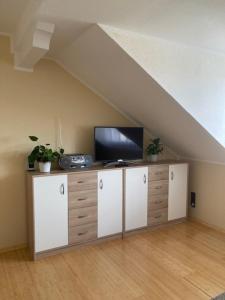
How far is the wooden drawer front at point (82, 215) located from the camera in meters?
2.92

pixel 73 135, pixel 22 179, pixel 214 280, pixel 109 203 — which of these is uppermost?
pixel 73 135

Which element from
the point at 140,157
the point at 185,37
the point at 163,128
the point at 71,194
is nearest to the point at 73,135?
the point at 71,194

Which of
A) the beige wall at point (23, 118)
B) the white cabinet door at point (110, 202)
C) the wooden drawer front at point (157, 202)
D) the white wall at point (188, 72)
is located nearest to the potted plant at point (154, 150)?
the wooden drawer front at point (157, 202)

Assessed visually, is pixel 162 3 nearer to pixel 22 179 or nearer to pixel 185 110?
pixel 185 110

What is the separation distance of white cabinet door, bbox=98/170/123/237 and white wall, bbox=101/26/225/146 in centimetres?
125

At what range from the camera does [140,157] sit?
365 cm

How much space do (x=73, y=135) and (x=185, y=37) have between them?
178 centimetres

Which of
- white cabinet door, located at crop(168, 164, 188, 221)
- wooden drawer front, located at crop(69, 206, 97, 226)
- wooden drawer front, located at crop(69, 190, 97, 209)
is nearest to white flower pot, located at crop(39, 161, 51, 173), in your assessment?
wooden drawer front, located at crop(69, 190, 97, 209)

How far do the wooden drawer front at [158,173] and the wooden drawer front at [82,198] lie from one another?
0.89m

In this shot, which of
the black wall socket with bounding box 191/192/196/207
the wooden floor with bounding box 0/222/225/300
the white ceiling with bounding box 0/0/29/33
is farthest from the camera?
the black wall socket with bounding box 191/192/196/207

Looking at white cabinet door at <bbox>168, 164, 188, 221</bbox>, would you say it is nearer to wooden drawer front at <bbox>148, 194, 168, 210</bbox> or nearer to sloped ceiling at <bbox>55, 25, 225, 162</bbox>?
wooden drawer front at <bbox>148, 194, 168, 210</bbox>

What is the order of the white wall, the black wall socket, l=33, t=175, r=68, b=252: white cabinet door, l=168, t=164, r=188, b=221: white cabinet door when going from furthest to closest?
the black wall socket → l=168, t=164, r=188, b=221: white cabinet door → l=33, t=175, r=68, b=252: white cabinet door → the white wall

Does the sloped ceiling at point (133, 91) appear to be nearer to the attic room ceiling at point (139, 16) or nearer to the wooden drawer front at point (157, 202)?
the attic room ceiling at point (139, 16)

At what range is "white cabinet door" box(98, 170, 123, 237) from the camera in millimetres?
3096
